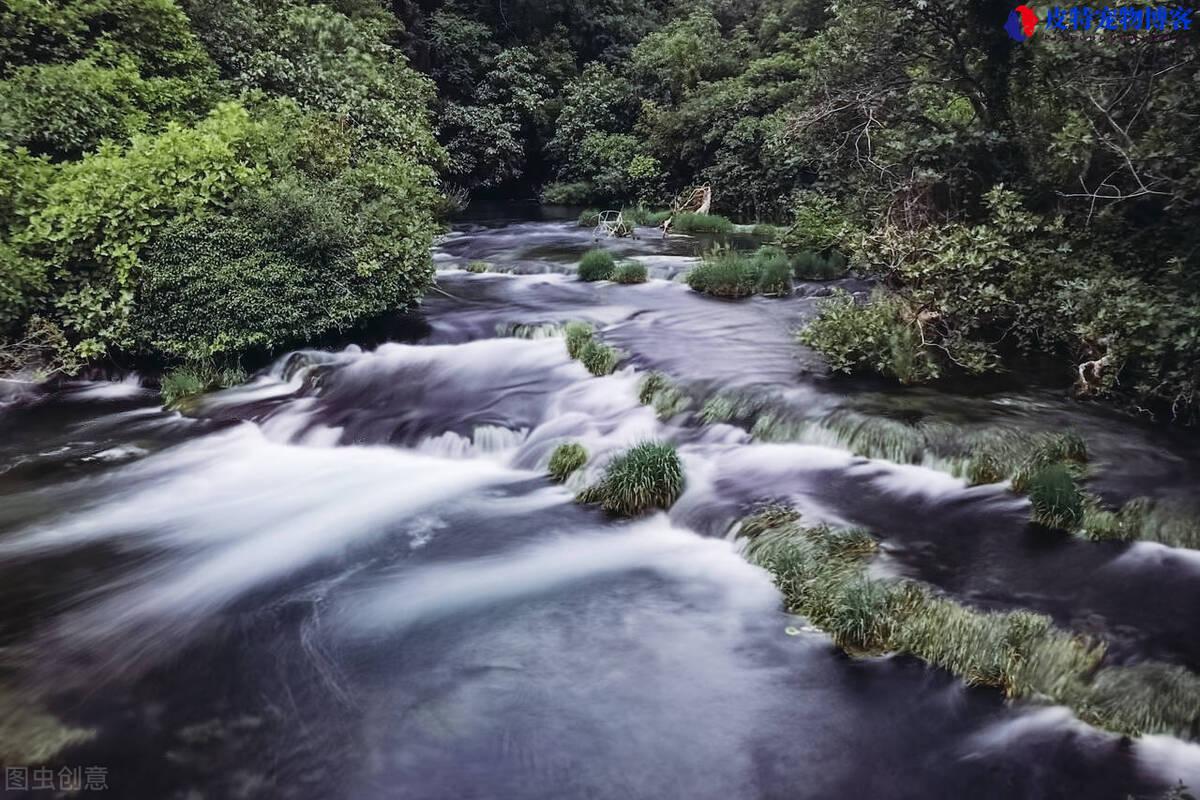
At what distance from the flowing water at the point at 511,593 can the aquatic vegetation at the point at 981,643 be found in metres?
0.14

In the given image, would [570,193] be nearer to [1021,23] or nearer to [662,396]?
[1021,23]

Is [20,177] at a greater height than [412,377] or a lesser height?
greater

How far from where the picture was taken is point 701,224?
21.6 m

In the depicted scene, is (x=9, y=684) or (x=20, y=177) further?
(x=20, y=177)

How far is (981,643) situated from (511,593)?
371cm

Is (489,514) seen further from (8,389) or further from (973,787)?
(8,389)

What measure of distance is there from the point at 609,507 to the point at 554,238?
48.6 ft

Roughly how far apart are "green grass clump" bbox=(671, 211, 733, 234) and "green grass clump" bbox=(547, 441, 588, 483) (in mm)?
13982

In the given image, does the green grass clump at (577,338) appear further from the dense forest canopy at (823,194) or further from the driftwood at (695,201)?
the driftwood at (695,201)

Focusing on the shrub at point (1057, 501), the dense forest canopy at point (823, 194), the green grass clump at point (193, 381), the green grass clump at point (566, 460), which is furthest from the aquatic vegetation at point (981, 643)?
the green grass clump at point (193, 381)

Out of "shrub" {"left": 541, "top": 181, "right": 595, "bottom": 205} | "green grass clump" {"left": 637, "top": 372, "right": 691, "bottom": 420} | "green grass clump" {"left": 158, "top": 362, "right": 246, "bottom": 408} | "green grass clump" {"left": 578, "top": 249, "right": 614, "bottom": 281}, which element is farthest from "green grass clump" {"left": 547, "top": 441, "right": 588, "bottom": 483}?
"shrub" {"left": 541, "top": 181, "right": 595, "bottom": 205}

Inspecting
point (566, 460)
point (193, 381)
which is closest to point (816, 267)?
point (566, 460)

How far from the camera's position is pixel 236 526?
801cm

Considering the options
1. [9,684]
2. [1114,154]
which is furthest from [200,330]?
[1114,154]
